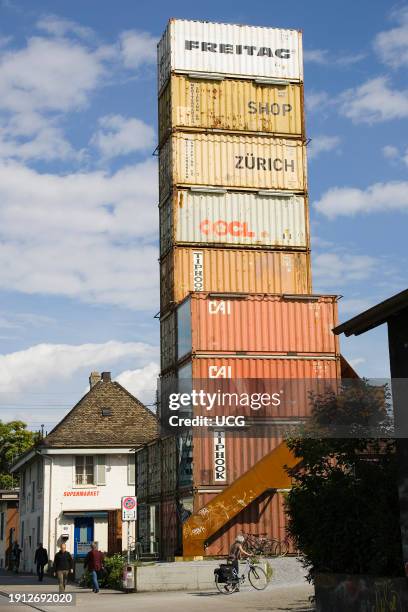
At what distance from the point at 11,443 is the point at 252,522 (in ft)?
186

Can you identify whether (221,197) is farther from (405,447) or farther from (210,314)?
(405,447)

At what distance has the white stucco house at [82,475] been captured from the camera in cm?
4431

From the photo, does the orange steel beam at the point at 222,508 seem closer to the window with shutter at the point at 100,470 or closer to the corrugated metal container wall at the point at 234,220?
the corrugated metal container wall at the point at 234,220

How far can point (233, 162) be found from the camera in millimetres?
36125

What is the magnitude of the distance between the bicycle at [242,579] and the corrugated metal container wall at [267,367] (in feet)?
25.5

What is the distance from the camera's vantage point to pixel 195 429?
2880 cm

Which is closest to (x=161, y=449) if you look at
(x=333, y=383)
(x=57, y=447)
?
(x=333, y=383)

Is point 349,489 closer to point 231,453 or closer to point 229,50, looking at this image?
point 231,453

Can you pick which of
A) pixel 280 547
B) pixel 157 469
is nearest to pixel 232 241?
pixel 157 469

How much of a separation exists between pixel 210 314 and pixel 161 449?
5.69 m

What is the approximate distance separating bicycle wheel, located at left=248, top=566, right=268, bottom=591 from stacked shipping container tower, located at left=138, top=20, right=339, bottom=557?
14.8 feet

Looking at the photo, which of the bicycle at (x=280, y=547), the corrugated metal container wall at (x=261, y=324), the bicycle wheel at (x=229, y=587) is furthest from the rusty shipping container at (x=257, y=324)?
the bicycle wheel at (x=229, y=587)

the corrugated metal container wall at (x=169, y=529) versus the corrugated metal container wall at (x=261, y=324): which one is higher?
the corrugated metal container wall at (x=261, y=324)

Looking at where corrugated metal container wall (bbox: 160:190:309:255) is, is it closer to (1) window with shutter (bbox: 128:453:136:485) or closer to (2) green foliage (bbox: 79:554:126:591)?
(2) green foliage (bbox: 79:554:126:591)
